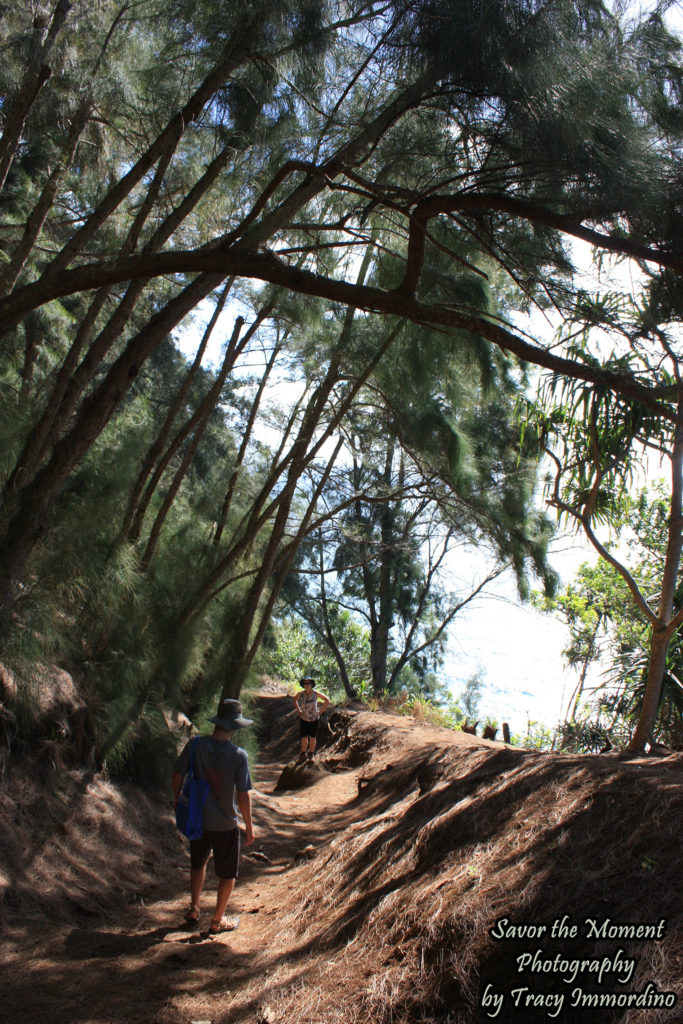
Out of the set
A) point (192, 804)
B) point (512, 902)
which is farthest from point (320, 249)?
point (512, 902)

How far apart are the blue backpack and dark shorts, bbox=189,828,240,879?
7cm

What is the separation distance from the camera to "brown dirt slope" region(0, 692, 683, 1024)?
100 inches

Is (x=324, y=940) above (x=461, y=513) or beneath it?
beneath

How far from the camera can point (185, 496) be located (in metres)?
11.1

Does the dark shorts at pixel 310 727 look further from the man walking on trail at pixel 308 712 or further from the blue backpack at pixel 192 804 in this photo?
the blue backpack at pixel 192 804

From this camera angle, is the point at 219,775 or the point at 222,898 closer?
the point at 222,898

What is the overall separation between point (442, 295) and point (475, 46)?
175cm

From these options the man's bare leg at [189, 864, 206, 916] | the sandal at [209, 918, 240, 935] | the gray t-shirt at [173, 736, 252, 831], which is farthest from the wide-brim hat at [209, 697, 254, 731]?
the sandal at [209, 918, 240, 935]

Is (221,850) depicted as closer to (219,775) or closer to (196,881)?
(196,881)

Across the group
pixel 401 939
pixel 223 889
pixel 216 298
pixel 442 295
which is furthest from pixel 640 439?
pixel 216 298

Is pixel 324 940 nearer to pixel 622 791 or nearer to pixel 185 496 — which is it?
pixel 622 791

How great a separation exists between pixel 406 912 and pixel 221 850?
1.64 meters

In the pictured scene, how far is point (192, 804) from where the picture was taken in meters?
4.55

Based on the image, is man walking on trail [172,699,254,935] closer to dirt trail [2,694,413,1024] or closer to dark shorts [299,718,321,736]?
dirt trail [2,694,413,1024]
